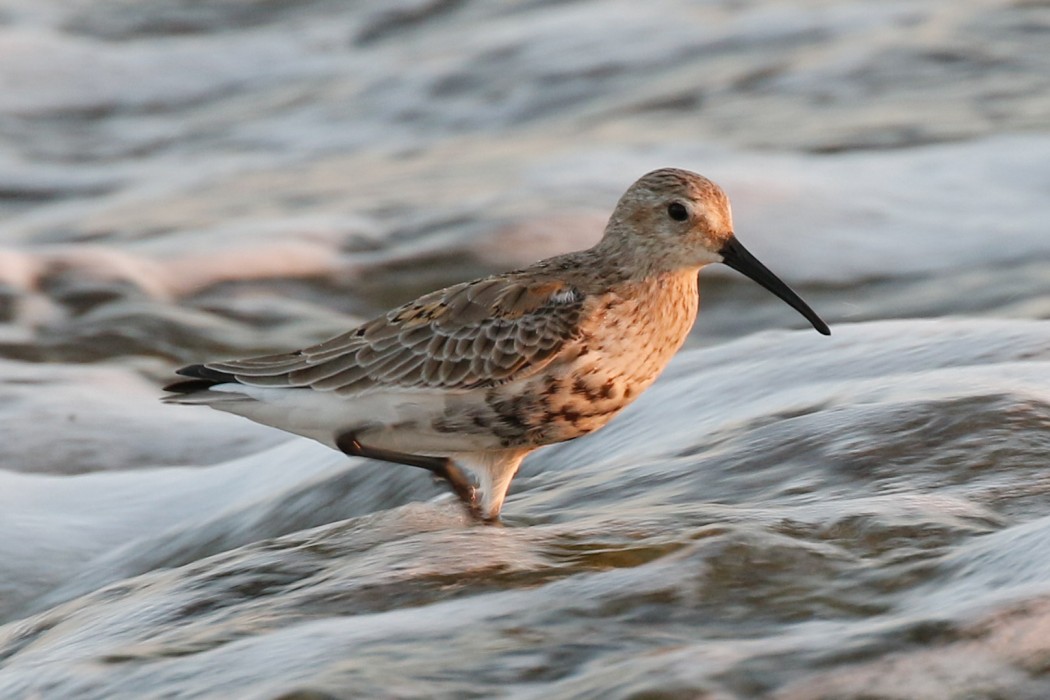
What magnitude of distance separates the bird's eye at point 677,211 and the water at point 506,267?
0.87 m

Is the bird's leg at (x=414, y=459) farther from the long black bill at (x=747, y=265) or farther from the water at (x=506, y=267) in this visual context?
the long black bill at (x=747, y=265)

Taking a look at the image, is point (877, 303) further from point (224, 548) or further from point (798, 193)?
point (224, 548)

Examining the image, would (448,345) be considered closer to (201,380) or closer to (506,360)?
(506,360)

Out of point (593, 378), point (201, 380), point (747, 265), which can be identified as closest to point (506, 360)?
point (593, 378)

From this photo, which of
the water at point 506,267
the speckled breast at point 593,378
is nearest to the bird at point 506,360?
the speckled breast at point 593,378

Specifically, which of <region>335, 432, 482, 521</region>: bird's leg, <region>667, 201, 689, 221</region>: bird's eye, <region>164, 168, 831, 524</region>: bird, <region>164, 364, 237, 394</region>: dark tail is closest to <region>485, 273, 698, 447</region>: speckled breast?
<region>164, 168, 831, 524</region>: bird

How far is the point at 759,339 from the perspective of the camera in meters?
8.40

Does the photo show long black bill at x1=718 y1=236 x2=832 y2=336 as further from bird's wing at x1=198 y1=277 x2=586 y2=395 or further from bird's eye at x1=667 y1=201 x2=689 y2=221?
bird's wing at x1=198 y1=277 x2=586 y2=395

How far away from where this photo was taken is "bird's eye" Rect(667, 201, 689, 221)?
→ 6.27 meters

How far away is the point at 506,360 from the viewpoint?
5965 millimetres

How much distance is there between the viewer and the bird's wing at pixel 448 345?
5.94 meters

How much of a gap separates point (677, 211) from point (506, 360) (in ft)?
2.77

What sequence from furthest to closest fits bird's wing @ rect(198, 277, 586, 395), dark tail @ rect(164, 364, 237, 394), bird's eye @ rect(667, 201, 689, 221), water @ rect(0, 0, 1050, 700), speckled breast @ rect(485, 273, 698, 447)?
dark tail @ rect(164, 364, 237, 394), bird's eye @ rect(667, 201, 689, 221), bird's wing @ rect(198, 277, 586, 395), speckled breast @ rect(485, 273, 698, 447), water @ rect(0, 0, 1050, 700)

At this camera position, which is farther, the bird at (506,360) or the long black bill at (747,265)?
the long black bill at (747,265)
